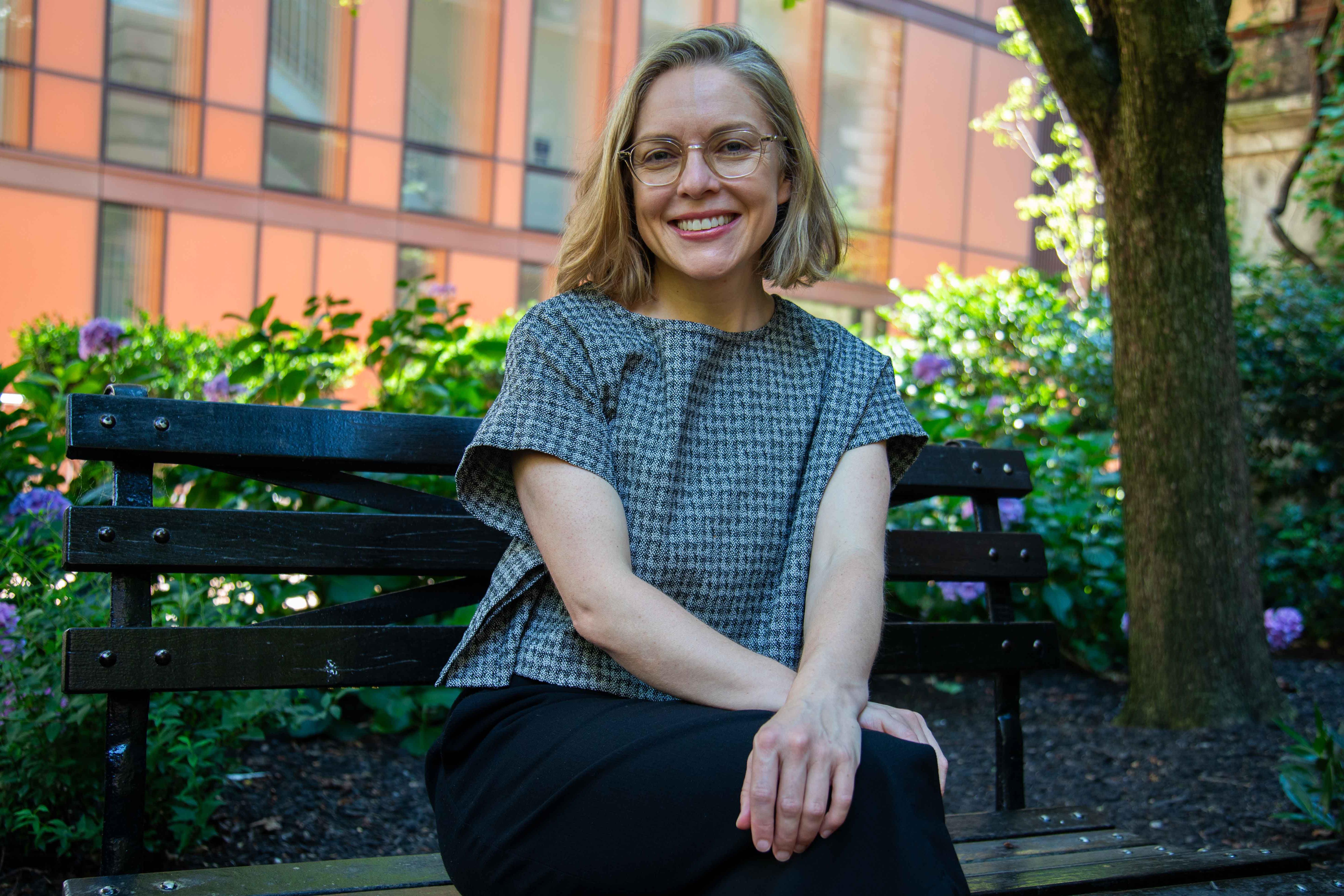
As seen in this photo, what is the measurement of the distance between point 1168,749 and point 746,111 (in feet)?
9.14

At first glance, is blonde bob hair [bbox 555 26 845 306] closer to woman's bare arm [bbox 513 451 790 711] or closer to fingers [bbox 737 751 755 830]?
woman's bare arm [bbox 513 451 790 711]

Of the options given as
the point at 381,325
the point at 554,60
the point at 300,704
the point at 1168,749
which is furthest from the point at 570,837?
the point at 554,60

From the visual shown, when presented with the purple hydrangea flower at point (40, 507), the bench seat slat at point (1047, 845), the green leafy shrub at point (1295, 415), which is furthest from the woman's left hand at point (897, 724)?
the green leafy shrub at point (1295, 415)

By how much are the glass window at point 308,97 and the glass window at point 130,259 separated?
137 cm

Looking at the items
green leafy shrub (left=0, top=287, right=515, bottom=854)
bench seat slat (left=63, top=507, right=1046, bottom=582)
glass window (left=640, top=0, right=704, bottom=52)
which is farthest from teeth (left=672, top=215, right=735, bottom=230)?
glass window (left=640, top=0, right=704, bottom=52)

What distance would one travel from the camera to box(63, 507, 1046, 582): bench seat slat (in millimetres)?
1805

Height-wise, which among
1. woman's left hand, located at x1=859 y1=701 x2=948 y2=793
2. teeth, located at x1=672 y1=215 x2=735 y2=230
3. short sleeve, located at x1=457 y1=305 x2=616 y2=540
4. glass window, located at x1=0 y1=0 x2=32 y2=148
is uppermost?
glass window, located at x1=0 y1=0 x2=32 y2=148

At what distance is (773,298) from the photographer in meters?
2.15

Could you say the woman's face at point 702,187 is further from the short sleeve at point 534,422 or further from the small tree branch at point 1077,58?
the small tree branch at point 1077,58

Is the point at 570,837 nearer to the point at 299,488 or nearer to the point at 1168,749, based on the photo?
the point at 299,488

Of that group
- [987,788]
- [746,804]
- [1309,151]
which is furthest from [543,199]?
[746,804]

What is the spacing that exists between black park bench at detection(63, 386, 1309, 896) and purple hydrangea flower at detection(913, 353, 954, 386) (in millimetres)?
2519

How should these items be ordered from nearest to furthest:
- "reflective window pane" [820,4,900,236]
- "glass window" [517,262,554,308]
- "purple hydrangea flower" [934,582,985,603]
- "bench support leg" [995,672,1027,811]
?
"bench support leg" [995,672,1027,811]
"purple hydrangea flower" [934,582,985,603]
"glass window" [517,262,554,308]
"reflective window pane" [820,4,900,236]

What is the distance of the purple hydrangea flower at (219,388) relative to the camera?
3236 mm
